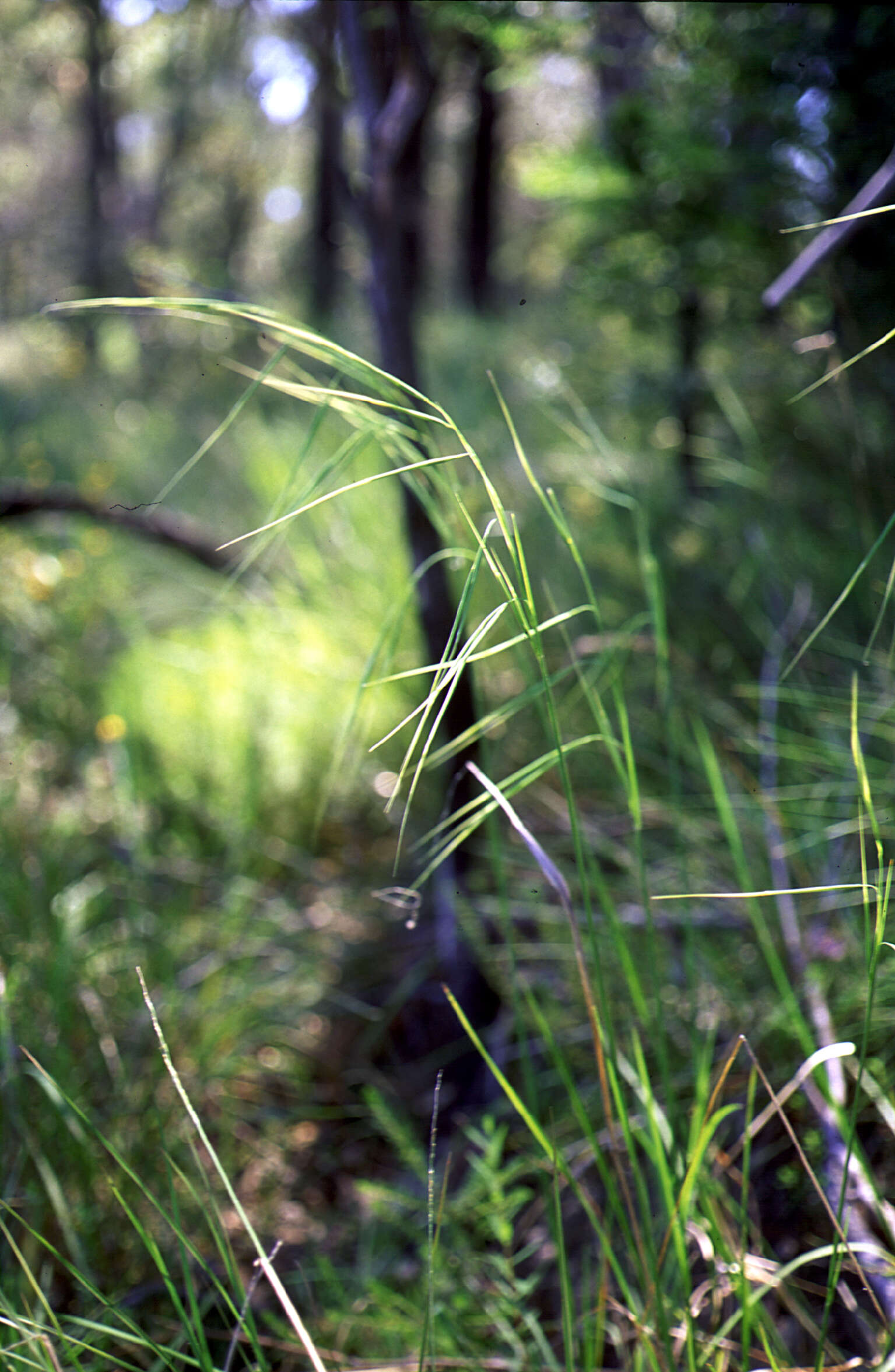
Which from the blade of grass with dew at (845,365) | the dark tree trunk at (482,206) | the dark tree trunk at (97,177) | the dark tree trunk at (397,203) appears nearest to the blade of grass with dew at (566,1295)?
the blade of grass with dew at (845,365)

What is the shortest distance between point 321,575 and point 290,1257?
A: 163cm

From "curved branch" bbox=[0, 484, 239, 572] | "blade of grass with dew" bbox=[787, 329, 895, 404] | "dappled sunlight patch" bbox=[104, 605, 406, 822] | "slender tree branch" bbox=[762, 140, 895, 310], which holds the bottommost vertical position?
"dappled sunlight patch" bbox=[104, 605, 406, 822]

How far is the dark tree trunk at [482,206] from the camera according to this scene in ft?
32.3

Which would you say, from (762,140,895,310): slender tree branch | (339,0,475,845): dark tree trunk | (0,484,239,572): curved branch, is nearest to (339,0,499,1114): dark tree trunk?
(339,0,475,845): dark tree trunk

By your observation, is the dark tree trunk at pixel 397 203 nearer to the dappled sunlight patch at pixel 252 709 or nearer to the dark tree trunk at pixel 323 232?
the dappled sunlight patch at pixel 252 709

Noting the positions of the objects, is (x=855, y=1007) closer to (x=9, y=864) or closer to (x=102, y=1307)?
(x=102, y=1307)

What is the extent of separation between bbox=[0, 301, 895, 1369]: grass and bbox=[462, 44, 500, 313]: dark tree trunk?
8445 millimetres

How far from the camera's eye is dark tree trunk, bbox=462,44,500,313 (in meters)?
9.86

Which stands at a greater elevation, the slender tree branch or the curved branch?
the slender tree branch

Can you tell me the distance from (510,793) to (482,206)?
11076mm

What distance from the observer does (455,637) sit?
59 centimetres

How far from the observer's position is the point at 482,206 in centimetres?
1023

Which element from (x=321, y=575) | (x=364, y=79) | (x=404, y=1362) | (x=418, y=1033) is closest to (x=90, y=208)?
(x=321, y=575)

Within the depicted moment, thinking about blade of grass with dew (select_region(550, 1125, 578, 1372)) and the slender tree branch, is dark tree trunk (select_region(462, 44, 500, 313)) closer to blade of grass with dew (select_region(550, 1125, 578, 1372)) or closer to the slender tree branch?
the slender tree branch
